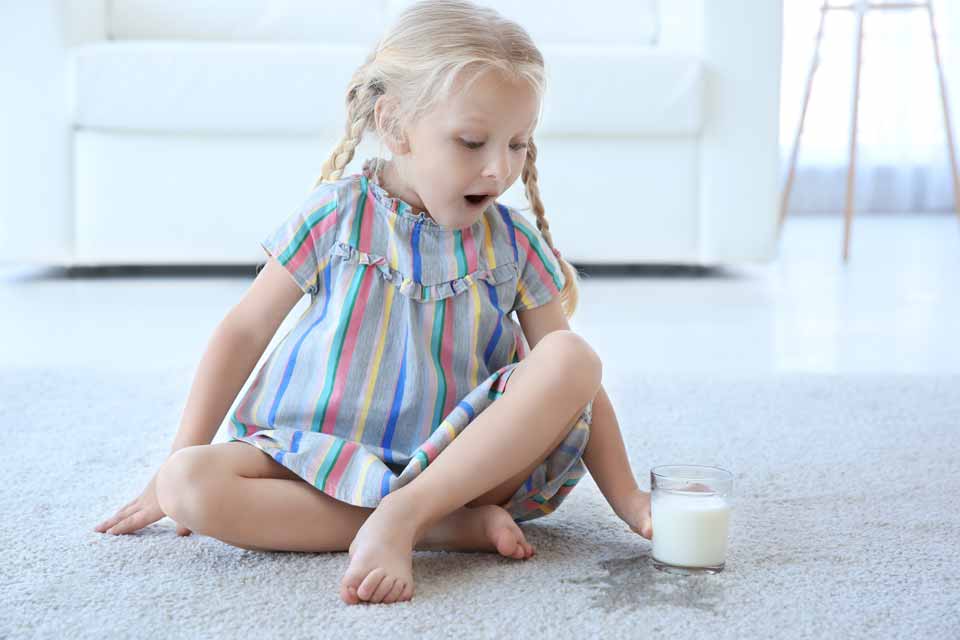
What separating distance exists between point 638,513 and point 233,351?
34 centimetres

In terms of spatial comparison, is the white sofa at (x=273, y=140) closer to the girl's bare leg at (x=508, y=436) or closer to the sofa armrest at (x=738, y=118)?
the sofa armrest at (x=738, y=118)

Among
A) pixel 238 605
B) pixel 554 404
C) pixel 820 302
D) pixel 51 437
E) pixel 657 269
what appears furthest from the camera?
pixel 657 269

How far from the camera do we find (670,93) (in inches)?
95.9

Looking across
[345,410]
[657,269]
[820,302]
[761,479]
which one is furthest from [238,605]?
[657,269]

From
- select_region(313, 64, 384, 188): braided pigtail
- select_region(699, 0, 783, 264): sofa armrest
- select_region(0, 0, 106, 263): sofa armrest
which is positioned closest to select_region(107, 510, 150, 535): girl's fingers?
select_region(313, 64, 384, 188): braided pigtail

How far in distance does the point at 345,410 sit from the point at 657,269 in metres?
1.97

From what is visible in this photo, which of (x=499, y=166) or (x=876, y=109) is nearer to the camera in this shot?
(x=499, y=166)

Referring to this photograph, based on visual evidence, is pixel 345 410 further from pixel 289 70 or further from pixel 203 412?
pixel 289 70

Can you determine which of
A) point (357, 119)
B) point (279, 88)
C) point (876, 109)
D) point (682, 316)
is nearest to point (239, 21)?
point (279, 88)

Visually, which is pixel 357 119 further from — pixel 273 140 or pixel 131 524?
pixel 273 140

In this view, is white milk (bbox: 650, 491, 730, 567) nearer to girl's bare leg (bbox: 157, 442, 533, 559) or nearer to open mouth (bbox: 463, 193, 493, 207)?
girl's bare leg (bbox: 157, 442, 533, 559)

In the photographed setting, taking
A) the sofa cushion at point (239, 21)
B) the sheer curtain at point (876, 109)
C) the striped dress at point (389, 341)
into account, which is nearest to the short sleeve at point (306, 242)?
the striped dress at point (389, 341)

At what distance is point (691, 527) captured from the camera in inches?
32.7

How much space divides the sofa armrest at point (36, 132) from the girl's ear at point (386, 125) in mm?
1594
